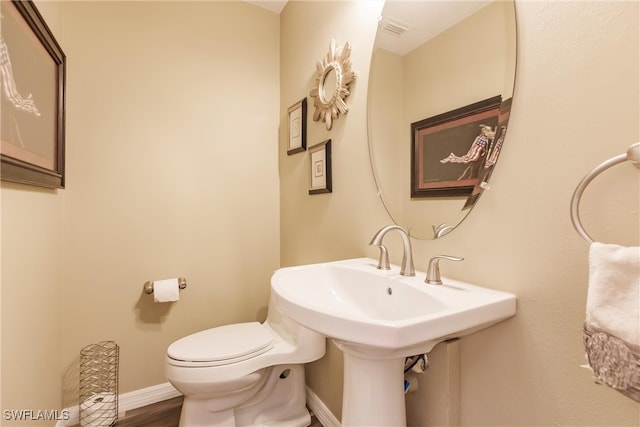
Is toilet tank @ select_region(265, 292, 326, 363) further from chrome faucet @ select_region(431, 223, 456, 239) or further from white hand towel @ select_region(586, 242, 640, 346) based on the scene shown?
white hand towel @ select_region(586, 242, 640, 346)

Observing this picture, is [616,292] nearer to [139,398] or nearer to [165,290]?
[165,290]

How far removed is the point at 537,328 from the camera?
0.66 meters

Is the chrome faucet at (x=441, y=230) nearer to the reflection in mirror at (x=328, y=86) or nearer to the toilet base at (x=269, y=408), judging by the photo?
the reflection in mirror at (x=328, y=86)

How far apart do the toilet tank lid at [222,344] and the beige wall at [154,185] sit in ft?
1.16

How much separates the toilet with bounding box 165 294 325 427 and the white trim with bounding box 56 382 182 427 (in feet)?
1.36

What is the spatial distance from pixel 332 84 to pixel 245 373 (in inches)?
53.4

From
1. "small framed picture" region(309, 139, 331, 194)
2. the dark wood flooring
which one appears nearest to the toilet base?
the dark wood flooring

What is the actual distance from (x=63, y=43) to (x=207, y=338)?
1.58 metres

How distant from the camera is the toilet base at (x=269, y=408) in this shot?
1219 millimetres

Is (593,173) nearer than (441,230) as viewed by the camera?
Yes

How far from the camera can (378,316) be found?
905 mm

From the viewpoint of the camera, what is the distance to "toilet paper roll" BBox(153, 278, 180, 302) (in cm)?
146

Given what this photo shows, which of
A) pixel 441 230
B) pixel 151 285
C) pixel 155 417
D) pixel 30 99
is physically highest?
pixel 30 99

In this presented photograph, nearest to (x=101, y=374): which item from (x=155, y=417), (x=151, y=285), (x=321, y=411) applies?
(x=155, y=417)
